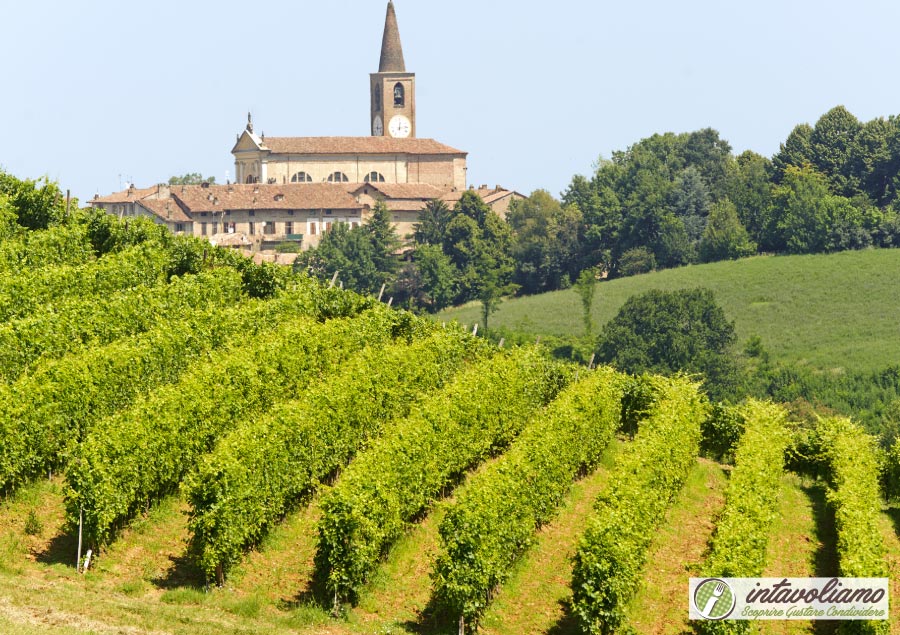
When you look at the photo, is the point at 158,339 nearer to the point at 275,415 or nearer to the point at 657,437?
the point at 275,415

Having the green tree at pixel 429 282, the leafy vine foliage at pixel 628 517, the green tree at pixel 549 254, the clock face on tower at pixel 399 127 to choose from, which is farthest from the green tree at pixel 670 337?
the clock face on tower at pixel 399 127

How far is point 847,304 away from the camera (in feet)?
331

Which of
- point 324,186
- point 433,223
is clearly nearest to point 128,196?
point 324,186

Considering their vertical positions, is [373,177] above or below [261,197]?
above

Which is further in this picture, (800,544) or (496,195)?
(496,195)

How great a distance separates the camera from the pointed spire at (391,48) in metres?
153

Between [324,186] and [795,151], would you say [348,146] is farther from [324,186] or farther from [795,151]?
[795,151]

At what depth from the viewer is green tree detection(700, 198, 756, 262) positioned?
11944 centimetres

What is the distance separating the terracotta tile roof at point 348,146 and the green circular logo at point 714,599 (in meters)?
120

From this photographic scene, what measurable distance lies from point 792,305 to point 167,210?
58.8 m

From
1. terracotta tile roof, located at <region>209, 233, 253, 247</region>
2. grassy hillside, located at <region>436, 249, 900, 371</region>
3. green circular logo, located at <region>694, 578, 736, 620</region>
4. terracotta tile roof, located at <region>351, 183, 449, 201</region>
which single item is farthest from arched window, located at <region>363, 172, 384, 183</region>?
green circular logo, located at <region>694, 578, 736, 620</region>

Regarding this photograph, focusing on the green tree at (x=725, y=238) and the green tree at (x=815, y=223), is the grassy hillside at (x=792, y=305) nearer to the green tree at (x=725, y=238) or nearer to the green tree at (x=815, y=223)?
the green tree at (x=725, y=238)

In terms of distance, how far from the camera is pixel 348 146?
14262 centimetres

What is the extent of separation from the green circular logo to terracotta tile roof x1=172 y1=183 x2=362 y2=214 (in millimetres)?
107420
